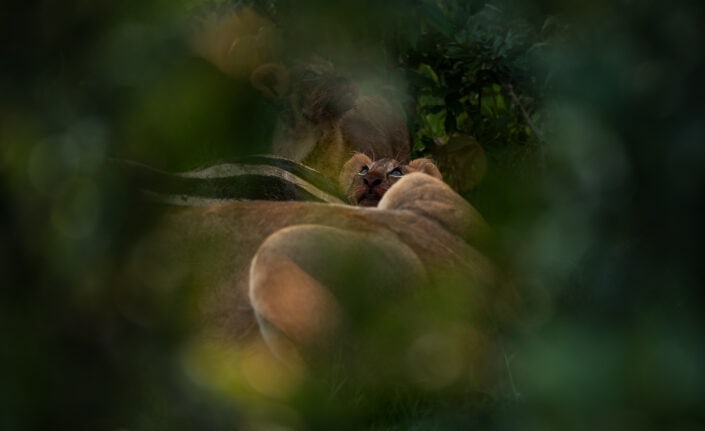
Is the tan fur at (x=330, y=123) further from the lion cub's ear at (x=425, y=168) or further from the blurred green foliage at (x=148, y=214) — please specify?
the blurred green foliage at (x=148, y=214)

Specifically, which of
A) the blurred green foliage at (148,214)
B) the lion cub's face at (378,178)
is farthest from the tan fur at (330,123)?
the blurred green foliage at (148,214)

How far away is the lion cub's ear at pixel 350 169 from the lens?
5.25 m

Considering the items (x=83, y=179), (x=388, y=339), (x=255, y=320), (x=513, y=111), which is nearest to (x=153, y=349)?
(x=83, y=179)

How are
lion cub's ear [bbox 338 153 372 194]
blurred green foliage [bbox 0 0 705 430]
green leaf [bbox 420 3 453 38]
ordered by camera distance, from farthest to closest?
lion cub's ear [bbox 338 153 372 194]
green leaf [bbox 420 3 453 38]
blurred green foliage [bbox 0 0 705 430]

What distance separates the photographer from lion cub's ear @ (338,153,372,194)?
5.25 meters

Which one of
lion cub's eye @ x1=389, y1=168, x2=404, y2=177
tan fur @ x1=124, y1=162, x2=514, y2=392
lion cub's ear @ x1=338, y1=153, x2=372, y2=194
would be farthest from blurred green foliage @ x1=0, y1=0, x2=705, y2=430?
lion cub's ear @ x1=338, y1=153, x2=372, y2=194

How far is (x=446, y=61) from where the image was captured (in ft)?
22.9

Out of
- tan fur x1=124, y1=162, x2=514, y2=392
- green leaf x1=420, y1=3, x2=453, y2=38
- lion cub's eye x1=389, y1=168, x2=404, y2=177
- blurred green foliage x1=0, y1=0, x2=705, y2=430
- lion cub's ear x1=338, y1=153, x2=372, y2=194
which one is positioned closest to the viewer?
blurred green foliage x1=0, y1=0, x2=705, y2=430

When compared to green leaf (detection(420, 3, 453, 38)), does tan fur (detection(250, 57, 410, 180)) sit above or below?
below

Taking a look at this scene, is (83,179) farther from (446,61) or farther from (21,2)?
(446,61)

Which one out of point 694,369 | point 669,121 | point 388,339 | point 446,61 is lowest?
point 446,61

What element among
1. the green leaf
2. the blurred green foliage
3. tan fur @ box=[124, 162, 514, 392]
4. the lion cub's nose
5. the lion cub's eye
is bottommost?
the lion cub's nose

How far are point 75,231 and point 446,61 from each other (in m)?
6.13

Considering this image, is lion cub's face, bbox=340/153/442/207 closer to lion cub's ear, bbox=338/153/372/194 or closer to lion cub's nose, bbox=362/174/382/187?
lion cub's nose, bbox=362/174/382/187
